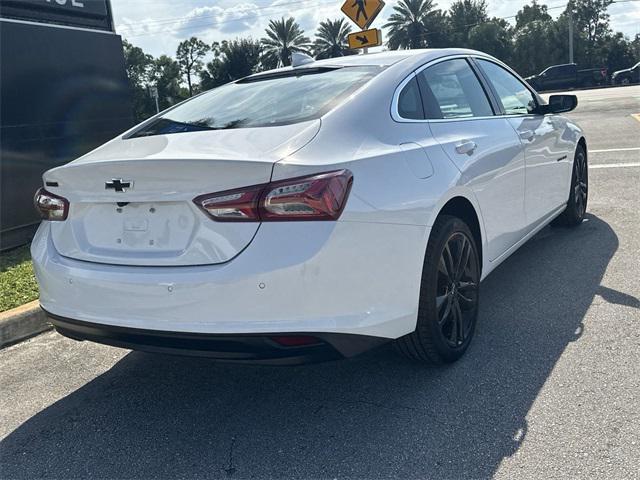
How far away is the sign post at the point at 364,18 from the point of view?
9.62 meters

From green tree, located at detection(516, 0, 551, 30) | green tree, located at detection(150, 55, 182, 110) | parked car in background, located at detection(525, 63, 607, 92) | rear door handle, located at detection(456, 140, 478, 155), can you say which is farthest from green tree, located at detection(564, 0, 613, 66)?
rear door handle, located at detection(456, 140, 478, 155)

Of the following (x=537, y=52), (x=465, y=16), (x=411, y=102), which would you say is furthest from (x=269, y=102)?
(x=465, y=16)

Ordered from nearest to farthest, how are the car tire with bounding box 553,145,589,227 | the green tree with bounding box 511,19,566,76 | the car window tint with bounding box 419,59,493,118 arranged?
the car window tint with bounding box 419,59,493,118
the car tire with bounding box 553,145,589,227
the green tree with bounding box 511,19,566,76

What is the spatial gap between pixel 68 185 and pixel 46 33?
4.97m

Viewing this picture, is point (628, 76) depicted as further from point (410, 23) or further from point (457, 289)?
point (457, 289)

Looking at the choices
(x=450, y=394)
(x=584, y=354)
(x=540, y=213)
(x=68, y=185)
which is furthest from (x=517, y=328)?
(x=68, y=185)

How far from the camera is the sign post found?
9617 millimetres

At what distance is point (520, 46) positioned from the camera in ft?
185

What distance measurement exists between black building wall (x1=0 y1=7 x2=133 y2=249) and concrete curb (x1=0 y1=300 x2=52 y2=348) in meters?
2.55

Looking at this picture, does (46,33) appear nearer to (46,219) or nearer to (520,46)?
(46,219)

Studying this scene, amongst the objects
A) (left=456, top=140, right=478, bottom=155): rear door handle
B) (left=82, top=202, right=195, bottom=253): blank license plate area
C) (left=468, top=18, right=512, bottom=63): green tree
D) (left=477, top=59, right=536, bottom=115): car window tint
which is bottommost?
(left=82, top=202, right=195, bottom=253): blank license plate area

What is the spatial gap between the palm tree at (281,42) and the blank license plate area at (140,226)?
61.4 meters

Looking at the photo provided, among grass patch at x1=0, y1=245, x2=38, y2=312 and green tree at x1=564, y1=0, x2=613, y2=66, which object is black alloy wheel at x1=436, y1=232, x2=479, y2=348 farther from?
green tree at x1=564, y1=0, x2=613, y2=66

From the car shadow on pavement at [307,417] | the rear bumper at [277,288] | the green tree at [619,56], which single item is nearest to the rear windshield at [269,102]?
the rear bumper at [277,288]
